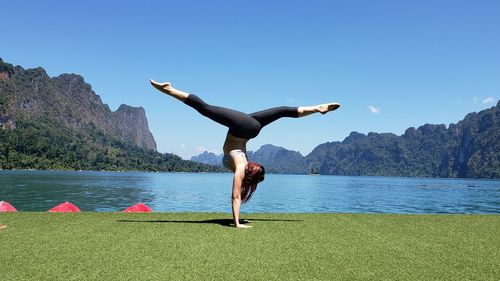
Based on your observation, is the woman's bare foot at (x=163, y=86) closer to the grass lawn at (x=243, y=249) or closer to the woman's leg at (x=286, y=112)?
the woman's leg at (x=286, y=112)

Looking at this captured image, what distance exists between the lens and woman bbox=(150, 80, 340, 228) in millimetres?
8125

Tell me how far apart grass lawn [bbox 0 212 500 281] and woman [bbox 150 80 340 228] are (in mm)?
853

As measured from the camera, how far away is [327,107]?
8547mm

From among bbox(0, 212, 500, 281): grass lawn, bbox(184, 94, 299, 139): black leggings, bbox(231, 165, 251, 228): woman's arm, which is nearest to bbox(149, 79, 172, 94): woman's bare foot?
bbox(184, 94, 299, 139): black leggings

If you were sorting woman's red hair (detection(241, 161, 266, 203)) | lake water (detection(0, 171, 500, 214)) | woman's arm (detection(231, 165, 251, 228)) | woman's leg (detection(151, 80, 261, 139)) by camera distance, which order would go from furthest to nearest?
lake water (detection(0, 171, 500, 214)) < woman's red hair (detection(241, 161, 266, 203)) < woman's leg (detection(151, 80, 261, 139)) < woman's arm (detection(231, 165, 251, 228))

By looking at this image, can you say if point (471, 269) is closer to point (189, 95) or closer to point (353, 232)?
point (353, 232)

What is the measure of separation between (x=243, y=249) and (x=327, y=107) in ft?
13.2

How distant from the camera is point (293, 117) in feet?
28.3

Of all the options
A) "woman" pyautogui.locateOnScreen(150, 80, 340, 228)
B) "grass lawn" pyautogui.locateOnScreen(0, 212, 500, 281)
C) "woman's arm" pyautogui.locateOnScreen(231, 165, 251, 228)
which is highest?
"woman" pyautogui.locateOnScreen(150, 80, 340, 228)

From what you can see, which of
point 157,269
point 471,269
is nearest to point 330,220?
point 471,269

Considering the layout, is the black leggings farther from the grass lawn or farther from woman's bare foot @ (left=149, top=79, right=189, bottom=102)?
the grass lawn

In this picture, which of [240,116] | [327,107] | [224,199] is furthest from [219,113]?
[224,199]

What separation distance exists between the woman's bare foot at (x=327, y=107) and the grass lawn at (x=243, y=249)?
2258mm

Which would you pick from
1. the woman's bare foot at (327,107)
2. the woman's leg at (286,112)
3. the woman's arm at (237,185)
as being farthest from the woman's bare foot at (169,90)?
the woman's bare foot at (327,107)
